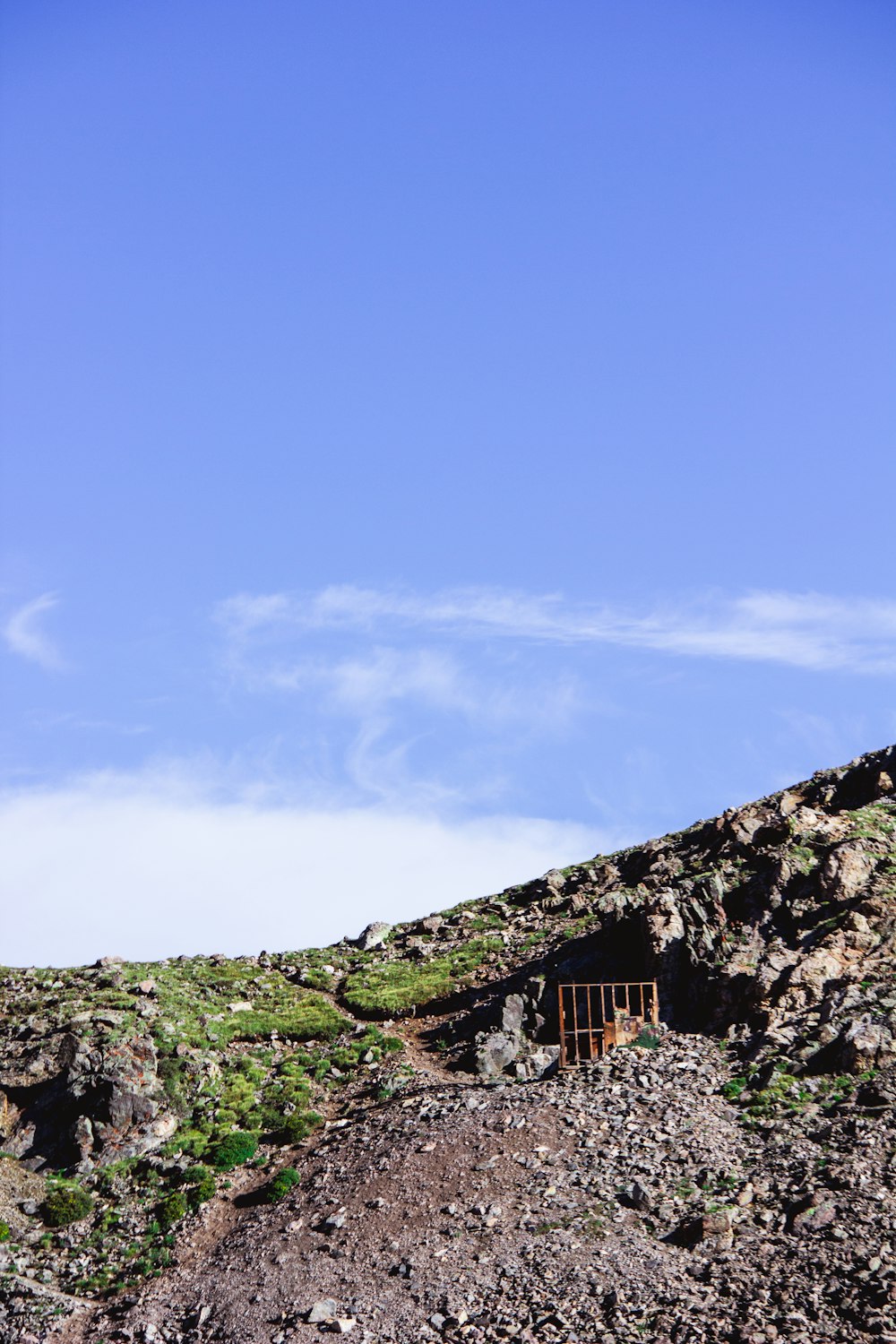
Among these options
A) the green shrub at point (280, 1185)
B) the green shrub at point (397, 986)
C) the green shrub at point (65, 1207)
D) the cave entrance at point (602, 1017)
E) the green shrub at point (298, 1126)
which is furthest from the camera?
the green shrub at point (397, 986)

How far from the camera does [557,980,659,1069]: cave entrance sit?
37.3m

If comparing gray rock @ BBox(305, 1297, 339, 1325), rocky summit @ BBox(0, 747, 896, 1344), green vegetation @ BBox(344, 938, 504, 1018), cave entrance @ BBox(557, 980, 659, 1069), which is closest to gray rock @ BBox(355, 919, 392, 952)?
green vegetation @ BBox(344, 938, 504, 1018)

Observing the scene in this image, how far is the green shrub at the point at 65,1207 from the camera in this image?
32.7 meters

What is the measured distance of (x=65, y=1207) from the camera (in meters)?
32.9

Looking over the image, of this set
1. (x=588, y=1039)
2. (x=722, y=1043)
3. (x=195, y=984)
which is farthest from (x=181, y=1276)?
(x=195, y=984)

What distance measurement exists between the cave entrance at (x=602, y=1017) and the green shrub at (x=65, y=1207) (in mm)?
15859

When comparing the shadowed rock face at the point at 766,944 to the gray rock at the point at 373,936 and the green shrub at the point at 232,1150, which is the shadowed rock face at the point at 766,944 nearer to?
the green shrub at the point at 232,1150

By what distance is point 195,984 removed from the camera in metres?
53.3

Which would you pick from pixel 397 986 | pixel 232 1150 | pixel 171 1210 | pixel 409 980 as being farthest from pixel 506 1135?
pixel 409 980

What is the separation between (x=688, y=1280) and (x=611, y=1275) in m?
1.73

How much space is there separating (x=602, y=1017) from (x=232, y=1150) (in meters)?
13.7

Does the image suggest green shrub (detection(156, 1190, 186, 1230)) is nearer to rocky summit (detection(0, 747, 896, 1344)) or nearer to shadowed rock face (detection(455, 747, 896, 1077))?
rocky summit (detection(0, 747, 896, 1344))

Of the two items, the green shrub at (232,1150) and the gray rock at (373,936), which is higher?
the gray rock at (373,936)

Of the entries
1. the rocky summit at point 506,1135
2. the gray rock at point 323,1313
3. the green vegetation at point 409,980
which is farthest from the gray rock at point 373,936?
the gray rock at point 323,1313
